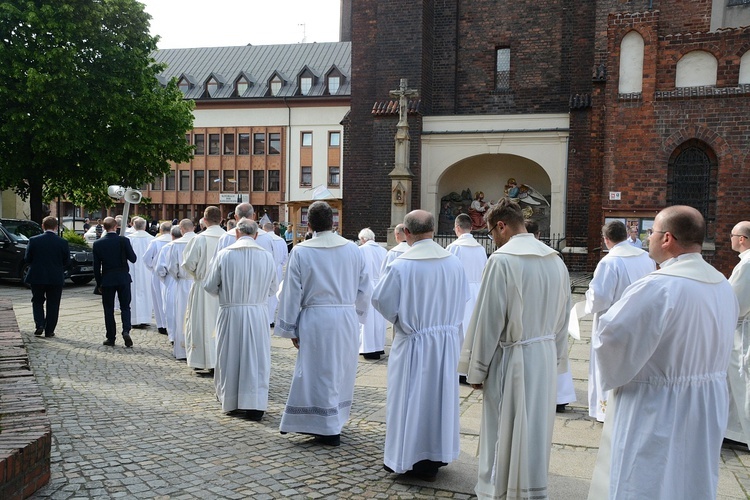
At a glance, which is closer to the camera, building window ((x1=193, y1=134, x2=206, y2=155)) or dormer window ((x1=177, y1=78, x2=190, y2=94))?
building window ((x1=193, y1=134, x2=206, y2=155))

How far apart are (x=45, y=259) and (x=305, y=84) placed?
44.5 metres

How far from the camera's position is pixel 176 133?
2634 centimetres

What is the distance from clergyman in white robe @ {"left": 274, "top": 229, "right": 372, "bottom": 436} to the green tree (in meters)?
18.5

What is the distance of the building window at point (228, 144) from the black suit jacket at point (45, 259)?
45876 mm

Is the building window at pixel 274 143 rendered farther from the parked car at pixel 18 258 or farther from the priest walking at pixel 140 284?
the priest walking at pixel 140 284

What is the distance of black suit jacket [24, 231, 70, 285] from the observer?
10.9 meters

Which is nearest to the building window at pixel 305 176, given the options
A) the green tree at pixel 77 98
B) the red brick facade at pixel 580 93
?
the green tree at pixel 77 98

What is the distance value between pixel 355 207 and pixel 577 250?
7841mm

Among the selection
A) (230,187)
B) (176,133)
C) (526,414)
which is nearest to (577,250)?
(176,133)

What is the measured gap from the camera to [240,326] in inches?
276

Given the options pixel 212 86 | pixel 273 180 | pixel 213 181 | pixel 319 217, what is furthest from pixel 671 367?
pixel 212 86

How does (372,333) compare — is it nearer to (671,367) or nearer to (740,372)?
(740,372)

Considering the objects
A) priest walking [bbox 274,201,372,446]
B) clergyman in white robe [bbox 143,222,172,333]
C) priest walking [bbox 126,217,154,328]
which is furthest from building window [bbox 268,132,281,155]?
priest walking [bbox 274,201,372,446]

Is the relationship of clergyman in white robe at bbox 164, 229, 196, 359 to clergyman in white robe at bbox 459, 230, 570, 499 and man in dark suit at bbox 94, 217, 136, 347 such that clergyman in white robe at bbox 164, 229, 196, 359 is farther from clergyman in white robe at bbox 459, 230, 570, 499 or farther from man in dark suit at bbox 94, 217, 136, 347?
clergyman in white robe at bbox 459, 230, 570, 499
